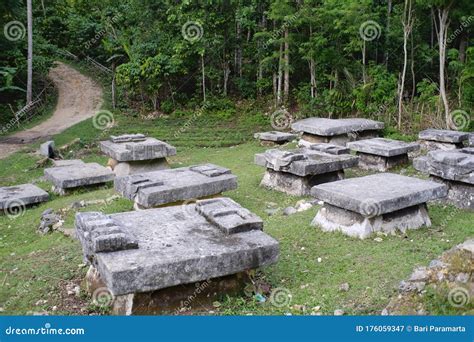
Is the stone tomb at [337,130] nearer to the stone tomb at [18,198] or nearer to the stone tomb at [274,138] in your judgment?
the stone tomb at [274,138]

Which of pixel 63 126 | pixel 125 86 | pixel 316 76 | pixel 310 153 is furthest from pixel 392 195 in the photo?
pixel 125 86

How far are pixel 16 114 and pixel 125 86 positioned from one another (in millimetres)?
4262

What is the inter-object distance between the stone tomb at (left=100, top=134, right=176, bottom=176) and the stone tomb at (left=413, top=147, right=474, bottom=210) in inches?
233

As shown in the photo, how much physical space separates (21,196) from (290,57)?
11.1 m

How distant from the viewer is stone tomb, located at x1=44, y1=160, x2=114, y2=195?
36.7 feet

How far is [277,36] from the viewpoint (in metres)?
18.0

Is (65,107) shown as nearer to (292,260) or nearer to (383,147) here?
(383,147)

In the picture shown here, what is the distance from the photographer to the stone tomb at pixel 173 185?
27.3 ft

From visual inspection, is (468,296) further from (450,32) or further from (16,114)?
(16,114)

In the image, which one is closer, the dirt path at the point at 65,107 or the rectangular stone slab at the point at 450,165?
the rectangular stone slab at the point at 450,165
